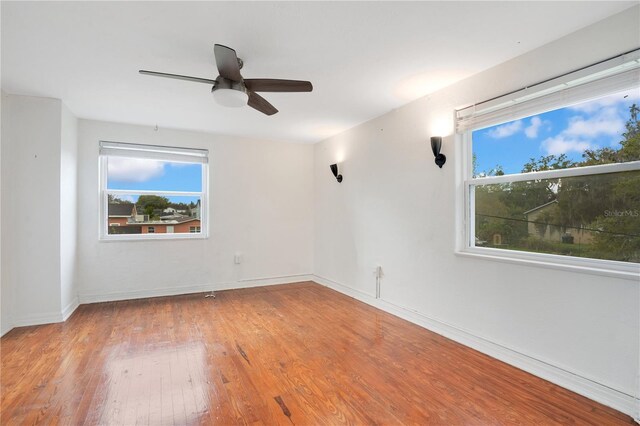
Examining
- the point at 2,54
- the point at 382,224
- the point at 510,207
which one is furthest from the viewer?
the point at 382,224

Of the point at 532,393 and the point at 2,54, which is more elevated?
the point at 2,54

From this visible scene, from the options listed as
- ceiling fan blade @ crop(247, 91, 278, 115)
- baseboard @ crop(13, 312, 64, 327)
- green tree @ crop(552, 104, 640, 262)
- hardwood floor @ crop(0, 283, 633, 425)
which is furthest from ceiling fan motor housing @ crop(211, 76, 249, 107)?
baseboard @ crop(13, 312, 64, 327)

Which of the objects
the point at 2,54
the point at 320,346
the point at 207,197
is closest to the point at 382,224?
the point at 320,346

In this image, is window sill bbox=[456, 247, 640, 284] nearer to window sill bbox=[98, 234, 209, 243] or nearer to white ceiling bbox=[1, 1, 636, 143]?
white ceiling bbox=[1, 1, 636, 143]

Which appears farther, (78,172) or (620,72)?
(78,172)

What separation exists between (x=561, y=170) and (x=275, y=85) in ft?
7.38

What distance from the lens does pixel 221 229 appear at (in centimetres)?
494

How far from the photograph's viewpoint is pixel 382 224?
13.1 feet

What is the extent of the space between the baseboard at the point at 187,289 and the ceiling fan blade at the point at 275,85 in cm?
338

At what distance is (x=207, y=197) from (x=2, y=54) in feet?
8.94

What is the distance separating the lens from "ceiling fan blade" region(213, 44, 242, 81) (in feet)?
6.25

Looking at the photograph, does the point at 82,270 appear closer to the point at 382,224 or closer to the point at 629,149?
the point at 382,224

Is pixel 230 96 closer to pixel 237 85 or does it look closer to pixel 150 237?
pixel 237 85

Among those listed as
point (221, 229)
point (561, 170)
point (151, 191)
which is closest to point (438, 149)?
point (561, 170)
